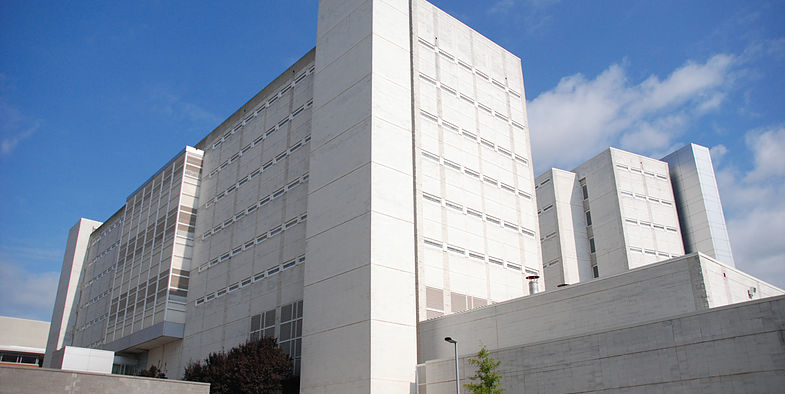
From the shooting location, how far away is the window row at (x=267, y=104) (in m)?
52.2

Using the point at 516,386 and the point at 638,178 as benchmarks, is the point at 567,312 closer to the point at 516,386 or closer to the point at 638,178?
the point at 516,386

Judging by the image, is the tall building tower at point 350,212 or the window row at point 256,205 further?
the window row at point 256,205

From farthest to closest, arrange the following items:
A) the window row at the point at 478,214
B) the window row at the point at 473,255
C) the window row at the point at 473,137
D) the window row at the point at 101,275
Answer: the window row at the point at 101,275 → the window row at the point at 473,137 → the window row at the point at 478,214 → the window row at the point at 473,255

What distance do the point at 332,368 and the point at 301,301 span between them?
27.4ft

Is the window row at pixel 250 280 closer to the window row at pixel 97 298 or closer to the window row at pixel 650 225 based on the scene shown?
the window row at pixel 97 298

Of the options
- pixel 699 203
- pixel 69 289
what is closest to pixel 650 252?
pixel 699 203

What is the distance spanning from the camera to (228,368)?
3847 centimetres

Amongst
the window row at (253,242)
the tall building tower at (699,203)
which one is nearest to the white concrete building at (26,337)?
the window row at (253,242)

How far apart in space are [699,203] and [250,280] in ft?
175

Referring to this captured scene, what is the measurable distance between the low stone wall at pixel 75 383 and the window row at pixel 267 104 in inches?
976

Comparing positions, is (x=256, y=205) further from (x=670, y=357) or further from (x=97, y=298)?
(x=670, y=357)

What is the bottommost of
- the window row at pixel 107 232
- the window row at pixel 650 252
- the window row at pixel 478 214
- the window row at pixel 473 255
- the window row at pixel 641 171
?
the window row at pixel 473 255

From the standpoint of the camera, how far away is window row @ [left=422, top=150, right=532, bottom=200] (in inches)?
1763

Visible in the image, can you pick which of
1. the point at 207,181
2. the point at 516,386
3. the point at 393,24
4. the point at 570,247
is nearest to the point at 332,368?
the point at 516,386
